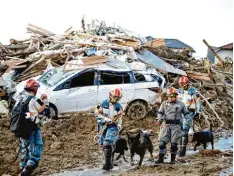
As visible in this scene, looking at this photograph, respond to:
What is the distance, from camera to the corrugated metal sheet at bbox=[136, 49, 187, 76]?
17.3 metres

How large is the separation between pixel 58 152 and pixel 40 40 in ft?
34.1

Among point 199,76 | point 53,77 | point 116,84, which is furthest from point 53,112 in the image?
point 199,76

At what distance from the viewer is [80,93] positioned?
13.7 metres

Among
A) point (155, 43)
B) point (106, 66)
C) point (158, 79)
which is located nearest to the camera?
point (106, 66)

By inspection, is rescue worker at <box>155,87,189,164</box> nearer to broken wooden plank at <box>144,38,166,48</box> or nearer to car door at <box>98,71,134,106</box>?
car door at <box>98,71,134,106</box>

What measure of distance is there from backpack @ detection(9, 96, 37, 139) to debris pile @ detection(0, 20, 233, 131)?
7.17m

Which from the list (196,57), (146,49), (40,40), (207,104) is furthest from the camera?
(196,57)

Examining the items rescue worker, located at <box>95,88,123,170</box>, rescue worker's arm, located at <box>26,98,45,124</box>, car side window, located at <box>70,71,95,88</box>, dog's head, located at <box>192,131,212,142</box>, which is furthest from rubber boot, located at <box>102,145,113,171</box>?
car side window, located at <box>70,71,95,88</box>

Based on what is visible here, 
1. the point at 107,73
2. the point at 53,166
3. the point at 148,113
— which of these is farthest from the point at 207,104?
the point at 53,166

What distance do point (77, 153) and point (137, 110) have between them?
405 cm

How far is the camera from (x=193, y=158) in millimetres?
9875

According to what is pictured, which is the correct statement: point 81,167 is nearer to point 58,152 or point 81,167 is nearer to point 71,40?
point 58,152

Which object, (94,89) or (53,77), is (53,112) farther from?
(94,89)

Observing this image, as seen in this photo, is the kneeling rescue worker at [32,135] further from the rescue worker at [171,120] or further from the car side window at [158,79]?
Result: the car side window at [158,79]
